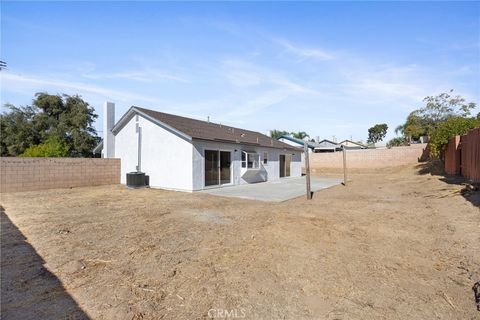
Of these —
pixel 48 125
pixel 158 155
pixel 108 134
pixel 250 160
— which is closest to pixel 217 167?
pixel 250 160

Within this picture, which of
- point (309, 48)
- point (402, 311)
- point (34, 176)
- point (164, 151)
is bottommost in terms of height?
point (402, 311)

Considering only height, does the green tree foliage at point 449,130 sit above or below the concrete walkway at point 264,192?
above

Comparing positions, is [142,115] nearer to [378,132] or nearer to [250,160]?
[250,160]

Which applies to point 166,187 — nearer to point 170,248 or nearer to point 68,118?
point 170,248

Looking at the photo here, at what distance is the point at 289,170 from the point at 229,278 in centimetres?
2043

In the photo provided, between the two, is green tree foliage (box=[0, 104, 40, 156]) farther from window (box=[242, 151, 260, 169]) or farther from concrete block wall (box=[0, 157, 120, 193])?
window (box=[242, 151, 260, 169])

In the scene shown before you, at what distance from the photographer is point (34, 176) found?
1320 centimetres

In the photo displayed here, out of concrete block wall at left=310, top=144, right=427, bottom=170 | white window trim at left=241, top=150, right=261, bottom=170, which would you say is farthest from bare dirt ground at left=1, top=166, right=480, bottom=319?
concrete block wall at left=310, top=144, right=427, bottom=170

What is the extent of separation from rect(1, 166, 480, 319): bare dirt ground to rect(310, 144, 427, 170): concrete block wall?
73.8ft

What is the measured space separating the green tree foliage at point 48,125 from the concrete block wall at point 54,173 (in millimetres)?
17122

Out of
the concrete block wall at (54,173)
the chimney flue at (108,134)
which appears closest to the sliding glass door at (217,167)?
the concrete block wall at (54,173)

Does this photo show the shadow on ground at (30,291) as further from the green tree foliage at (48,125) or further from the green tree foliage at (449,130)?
the green tree foliage at (48,125)

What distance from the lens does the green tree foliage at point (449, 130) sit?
607 inches

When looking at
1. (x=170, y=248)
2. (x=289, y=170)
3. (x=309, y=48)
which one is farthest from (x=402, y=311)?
(x=289, y=170)
